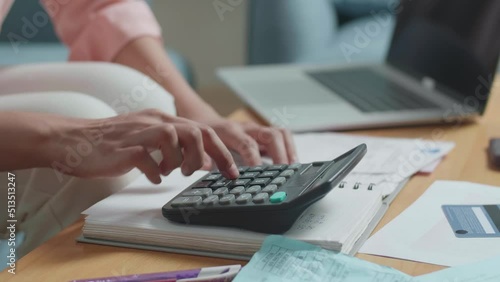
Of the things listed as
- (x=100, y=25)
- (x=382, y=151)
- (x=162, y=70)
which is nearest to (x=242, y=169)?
(x=382, y=151)

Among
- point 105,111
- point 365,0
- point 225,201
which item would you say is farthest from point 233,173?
point 365,0

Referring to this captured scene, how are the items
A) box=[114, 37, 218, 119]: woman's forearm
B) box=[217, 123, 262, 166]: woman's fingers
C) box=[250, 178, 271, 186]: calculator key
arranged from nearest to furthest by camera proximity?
box=[250, 178, 271, 186]: calculator key → box=[217, 123, 262, 166]: woman's fingers → box=[114, 37, 218, 119]: woman's forearm

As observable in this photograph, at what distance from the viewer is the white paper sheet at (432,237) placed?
23.2 inches

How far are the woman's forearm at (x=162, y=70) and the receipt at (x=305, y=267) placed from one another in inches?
14.2

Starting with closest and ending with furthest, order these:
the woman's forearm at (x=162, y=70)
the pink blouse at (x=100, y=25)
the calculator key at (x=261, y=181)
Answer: the calculator key at (x=261, y=181) < the woman's forearm at (x=162, y=70) < the pink blouse at (x=100, y=25)

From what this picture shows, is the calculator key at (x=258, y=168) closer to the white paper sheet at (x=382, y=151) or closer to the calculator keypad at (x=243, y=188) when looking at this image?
the calculator keypad at (x=243, y=188)

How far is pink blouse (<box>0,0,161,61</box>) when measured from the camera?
1047mm

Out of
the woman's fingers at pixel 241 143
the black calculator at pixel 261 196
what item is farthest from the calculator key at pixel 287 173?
the woman's fingers at pixel 241 143

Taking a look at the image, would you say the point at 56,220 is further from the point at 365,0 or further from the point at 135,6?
the point at 365,0

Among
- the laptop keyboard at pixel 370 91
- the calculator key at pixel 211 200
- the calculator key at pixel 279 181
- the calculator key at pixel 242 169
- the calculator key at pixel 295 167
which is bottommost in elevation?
the laptop keyboard at pixel 370 91

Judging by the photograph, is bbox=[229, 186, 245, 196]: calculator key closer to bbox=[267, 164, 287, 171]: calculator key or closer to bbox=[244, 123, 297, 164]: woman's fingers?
bbox=[267, 164, 287, 171]: calculator key

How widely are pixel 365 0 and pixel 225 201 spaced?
5.33 ft

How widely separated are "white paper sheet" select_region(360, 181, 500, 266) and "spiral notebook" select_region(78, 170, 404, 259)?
0.06ft

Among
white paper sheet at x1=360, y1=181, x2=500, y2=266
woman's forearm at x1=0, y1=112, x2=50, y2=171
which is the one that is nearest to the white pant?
woman's forearm at x1=0, y1=112, x2=50, y2=171
